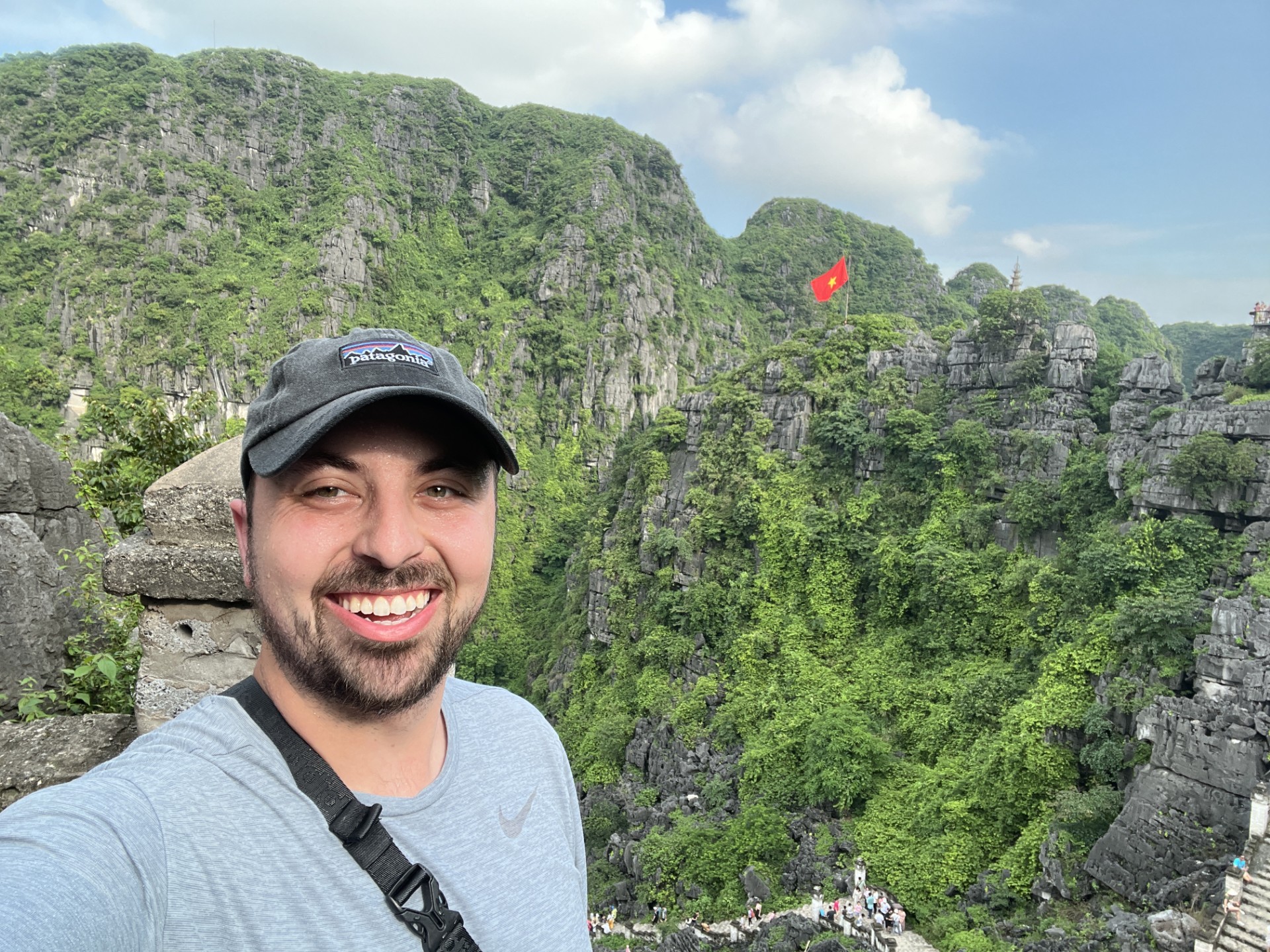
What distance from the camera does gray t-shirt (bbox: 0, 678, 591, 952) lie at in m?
0.89

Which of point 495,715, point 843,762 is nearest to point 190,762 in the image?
point 495,715

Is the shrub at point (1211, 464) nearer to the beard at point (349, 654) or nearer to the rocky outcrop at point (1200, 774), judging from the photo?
the rocky outcrop at point (1200, 774)

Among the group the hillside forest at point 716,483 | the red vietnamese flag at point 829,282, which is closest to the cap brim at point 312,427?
the hillside forest at point 716,483

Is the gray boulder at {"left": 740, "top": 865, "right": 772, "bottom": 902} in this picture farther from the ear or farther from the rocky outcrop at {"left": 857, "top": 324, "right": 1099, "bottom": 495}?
the ear

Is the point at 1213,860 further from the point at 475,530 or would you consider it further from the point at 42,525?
the point at 42,525

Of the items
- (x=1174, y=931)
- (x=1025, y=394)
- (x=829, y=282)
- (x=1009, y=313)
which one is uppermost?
(x=829, y=282)

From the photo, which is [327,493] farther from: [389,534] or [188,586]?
[188,586]

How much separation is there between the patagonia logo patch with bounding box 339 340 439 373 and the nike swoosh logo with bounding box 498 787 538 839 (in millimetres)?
893

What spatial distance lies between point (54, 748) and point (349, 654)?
219cm

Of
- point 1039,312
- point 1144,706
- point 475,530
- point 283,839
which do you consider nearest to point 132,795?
point 283,839

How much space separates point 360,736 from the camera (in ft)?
4.26

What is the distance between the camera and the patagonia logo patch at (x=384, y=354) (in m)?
1.24

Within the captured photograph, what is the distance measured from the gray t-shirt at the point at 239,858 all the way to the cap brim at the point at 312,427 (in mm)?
420

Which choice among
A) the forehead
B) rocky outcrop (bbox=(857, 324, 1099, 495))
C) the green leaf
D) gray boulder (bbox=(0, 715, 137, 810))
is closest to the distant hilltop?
rocky outcrop (bbox=(857, 324, 1099, 495))
